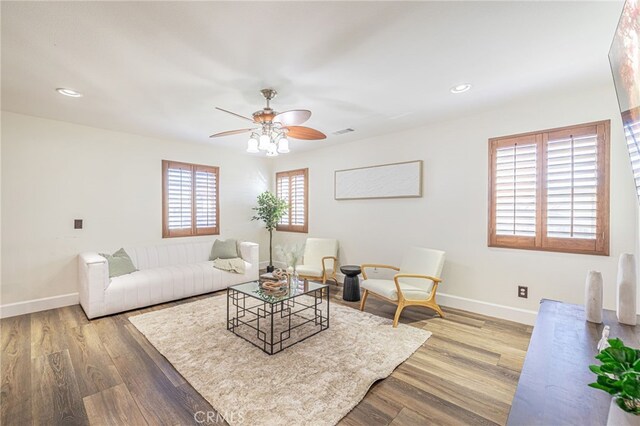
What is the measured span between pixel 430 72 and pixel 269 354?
298 centimetres

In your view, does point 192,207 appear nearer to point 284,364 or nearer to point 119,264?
point 119,264

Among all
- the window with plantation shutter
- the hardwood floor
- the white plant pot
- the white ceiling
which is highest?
the white ceiling

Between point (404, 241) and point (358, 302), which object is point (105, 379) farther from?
point (404, 241)

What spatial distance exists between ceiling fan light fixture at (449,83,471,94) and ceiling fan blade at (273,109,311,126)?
1.57 meters

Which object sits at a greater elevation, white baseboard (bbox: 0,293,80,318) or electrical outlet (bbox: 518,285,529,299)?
electrical outlet (bbox: 518,285,529,299)

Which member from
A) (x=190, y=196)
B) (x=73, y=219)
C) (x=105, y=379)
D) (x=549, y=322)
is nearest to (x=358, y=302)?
(x=549, y=322)

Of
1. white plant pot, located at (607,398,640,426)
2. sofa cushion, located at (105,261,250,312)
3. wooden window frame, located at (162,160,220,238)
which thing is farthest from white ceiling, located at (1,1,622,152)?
sofa cushion, located at (105,261,250,312)

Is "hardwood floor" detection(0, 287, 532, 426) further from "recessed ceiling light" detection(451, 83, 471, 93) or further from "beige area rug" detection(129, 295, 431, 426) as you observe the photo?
"recessed ceiling light" detection(451, 83, 471, 93)

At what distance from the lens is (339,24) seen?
1832mm

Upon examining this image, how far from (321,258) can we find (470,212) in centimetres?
256

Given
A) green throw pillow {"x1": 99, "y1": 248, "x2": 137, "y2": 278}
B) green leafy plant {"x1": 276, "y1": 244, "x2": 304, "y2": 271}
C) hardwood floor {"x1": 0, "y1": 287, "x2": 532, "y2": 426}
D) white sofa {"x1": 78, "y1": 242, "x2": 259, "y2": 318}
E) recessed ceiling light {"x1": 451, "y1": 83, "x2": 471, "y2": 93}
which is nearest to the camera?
hardwood floor {"x1": 0, "y1": 287, "x2": 532, "y2": 426}

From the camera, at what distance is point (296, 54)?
217 centimetres

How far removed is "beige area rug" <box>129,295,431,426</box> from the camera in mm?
1896

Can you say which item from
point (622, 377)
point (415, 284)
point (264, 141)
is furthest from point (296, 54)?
point (415, 284)
